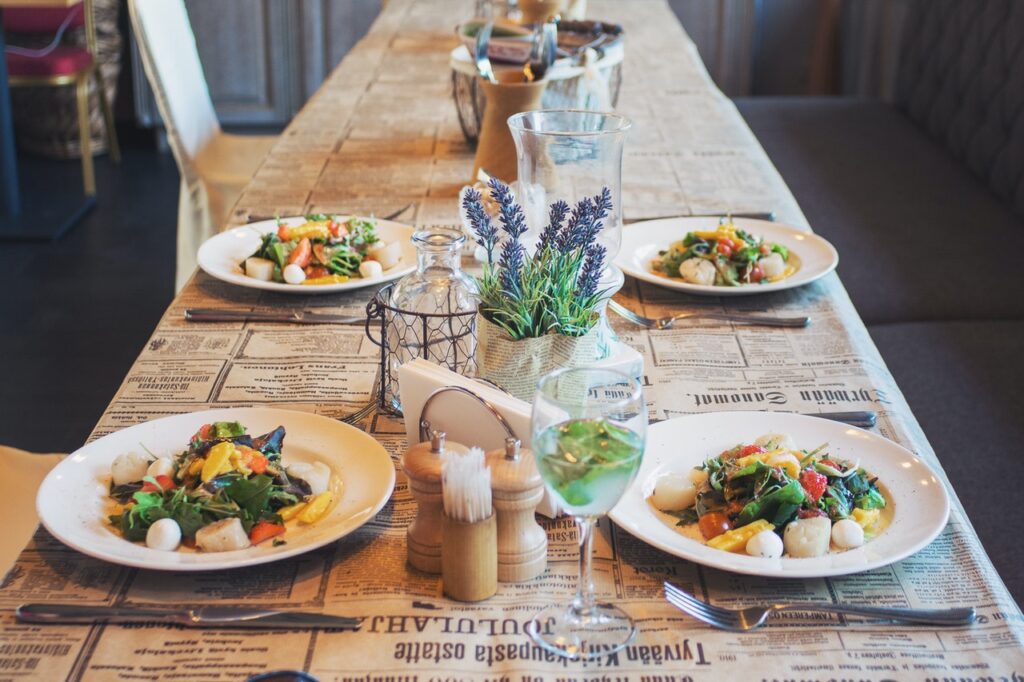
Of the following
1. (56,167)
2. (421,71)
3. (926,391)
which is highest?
(421,71)

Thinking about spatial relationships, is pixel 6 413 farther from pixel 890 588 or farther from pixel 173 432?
pixel 890 588

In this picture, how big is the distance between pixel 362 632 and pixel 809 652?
33cm

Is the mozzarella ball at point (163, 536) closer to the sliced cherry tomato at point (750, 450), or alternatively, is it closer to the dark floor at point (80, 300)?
the sliced cherry tomato at point (750, 450)

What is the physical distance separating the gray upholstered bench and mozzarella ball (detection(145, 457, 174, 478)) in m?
1.04

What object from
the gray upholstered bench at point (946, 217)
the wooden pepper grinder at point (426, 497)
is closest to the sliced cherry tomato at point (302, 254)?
the wooden pepper grinder at point (426, 497)

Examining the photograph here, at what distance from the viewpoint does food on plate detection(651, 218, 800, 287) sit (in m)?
1.51

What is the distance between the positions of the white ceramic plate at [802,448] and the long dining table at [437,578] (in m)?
0.03

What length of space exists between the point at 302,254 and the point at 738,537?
808 millimetres

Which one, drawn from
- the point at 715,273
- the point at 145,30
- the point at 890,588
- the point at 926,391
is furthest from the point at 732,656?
the point at 145,30

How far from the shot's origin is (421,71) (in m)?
2.93

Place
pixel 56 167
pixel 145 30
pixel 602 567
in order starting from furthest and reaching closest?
1. pixel 56 167
2. pixel 145 30
3. pixel 602 567

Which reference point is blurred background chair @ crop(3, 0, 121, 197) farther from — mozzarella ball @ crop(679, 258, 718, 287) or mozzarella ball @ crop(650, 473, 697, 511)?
mozzarella ball @ crop(650, 473, 697, 511)

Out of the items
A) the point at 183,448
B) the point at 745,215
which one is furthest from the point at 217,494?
the point at 745,215

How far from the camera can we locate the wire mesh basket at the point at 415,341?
45.5 inches
